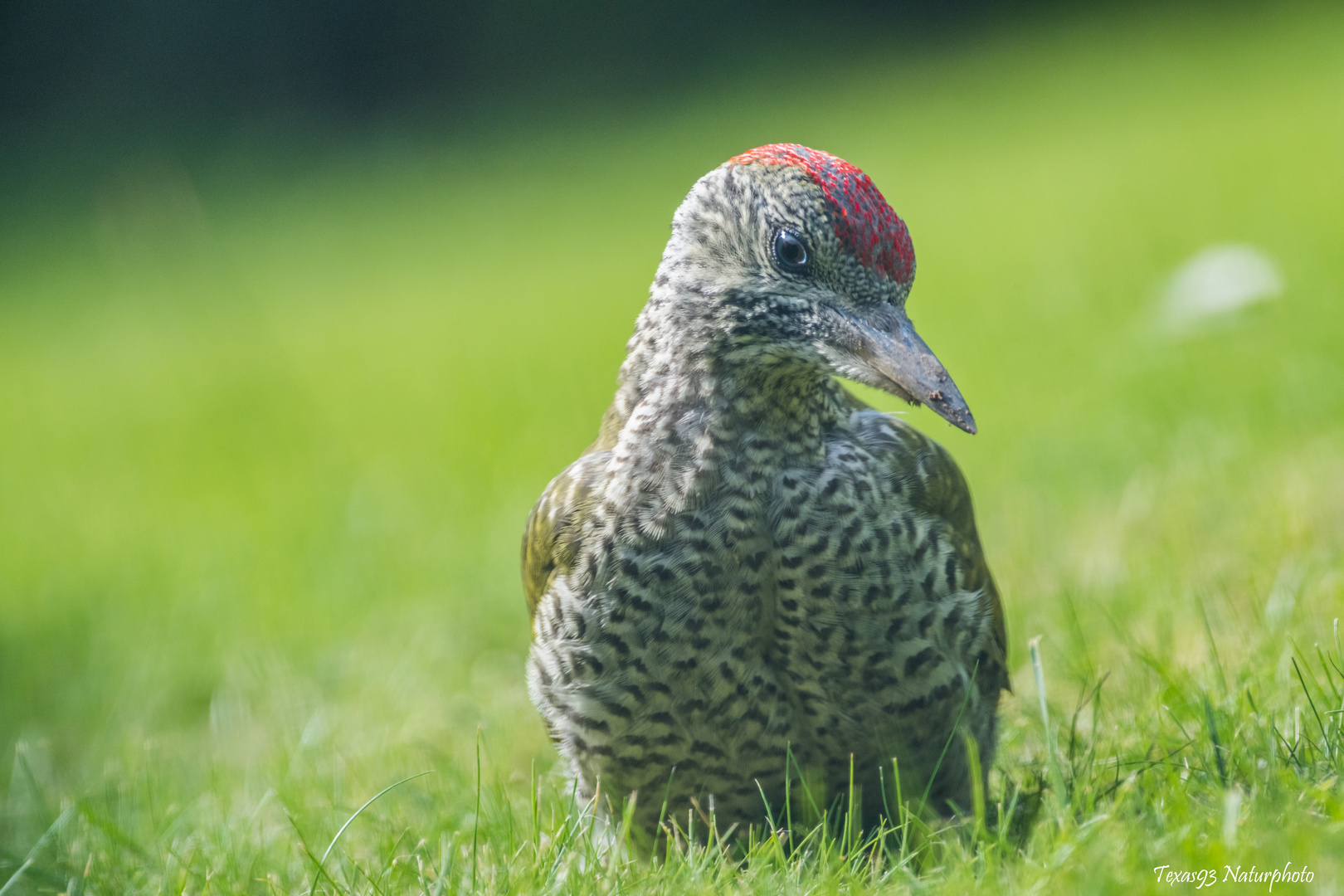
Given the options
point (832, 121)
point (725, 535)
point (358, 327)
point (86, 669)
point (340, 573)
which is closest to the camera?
point (725, 535)

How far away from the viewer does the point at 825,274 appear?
8.93 feet

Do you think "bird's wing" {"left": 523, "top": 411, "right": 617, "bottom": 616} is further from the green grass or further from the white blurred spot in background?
the white blurred spot in background

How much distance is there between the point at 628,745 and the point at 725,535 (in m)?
0.50

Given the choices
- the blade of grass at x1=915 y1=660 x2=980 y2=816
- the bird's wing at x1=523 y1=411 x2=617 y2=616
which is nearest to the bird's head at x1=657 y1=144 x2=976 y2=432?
the bird's wing at x1=523 y1=411 x2=617 y2=616

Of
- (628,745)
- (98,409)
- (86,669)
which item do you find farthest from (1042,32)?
(628,745)

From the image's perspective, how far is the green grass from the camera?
274cm

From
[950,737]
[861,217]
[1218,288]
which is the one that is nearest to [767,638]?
[950,737]

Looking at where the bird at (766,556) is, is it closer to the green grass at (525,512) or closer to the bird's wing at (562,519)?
the bird's wing at (562,519)

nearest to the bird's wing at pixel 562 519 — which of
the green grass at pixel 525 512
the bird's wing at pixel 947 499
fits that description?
the green grass at pixel 525 512

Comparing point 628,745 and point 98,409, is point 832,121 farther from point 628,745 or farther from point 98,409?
point 628,745

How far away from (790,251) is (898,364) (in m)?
0.33

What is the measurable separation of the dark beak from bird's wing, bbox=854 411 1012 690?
34cm

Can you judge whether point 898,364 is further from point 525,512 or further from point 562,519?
point 525,512

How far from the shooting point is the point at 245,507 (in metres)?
7.41
